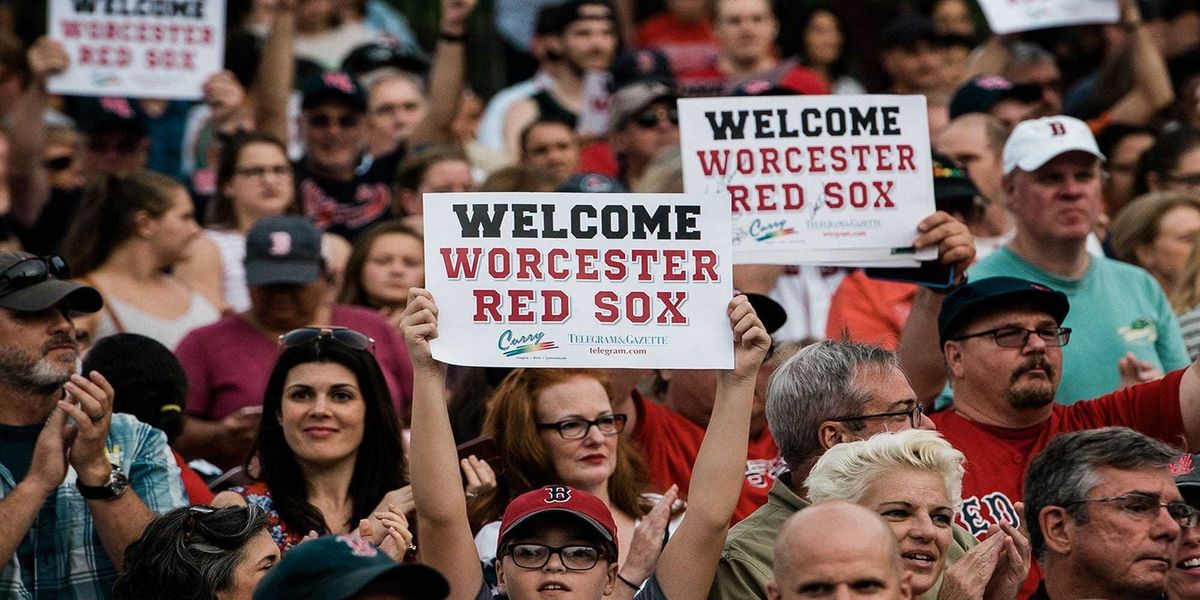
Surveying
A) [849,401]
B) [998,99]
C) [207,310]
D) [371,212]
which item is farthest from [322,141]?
[849,401]

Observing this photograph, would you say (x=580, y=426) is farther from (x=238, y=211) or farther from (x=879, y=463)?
(x=238, y=211)

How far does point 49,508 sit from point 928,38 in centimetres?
731

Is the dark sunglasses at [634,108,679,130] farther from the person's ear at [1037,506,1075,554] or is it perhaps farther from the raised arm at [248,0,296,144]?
the person's ear at [1037,506,1075,554]

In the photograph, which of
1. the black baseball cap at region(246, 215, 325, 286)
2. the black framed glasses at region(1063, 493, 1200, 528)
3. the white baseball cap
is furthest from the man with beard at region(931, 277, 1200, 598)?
the black baseball cap at region(246, 215, 325, 286)

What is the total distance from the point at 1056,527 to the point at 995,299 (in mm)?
1147

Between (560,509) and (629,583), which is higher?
(560,509)

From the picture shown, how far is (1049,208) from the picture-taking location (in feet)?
25.8

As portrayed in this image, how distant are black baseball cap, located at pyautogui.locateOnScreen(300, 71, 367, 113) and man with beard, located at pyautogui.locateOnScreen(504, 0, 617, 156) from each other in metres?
1.45

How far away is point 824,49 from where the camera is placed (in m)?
13.6

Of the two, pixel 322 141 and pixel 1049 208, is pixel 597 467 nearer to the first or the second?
pixel 1049 208

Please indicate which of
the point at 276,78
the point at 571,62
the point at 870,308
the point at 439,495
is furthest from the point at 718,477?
the point at 571,62

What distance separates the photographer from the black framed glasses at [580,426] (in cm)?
657

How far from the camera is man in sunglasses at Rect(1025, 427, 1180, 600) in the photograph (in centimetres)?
569

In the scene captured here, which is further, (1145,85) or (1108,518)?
(1145,85)
